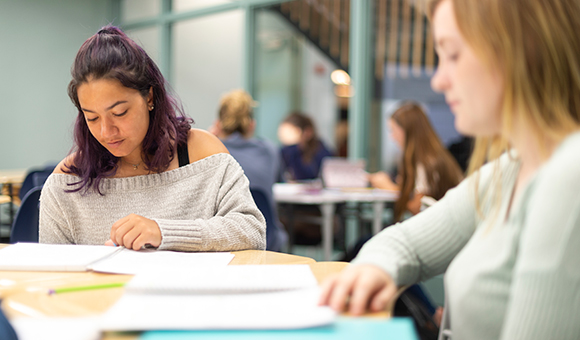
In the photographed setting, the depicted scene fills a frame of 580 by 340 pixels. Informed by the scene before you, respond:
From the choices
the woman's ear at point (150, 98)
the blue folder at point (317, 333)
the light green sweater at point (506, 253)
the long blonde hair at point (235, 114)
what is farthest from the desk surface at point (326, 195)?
the blue folder at point (317, 333)

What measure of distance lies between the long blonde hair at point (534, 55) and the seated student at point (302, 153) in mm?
3902

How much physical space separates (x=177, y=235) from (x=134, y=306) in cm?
51

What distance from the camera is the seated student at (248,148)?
2643 mm

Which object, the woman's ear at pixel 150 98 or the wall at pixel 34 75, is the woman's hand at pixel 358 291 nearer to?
the woman's ear at pixel 150 98

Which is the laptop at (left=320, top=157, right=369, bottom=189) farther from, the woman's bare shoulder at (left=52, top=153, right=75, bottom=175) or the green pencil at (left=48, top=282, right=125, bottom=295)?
the green pencil at (left=48, top=282, right=125, bottom=295)

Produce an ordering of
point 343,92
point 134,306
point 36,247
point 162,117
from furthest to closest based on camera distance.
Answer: point 343,92 < point 162,117 < point 36,247 < point 134,306

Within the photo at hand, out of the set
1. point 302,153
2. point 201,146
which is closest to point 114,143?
point 201,146

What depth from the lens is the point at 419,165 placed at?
2.84 metres

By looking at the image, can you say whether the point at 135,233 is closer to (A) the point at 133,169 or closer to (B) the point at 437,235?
(A) the point at 133,169

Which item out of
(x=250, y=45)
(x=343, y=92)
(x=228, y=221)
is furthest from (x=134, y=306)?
(x=250, y=45)

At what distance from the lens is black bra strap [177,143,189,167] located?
4.59 feet

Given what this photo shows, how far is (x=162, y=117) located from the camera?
1.41 m

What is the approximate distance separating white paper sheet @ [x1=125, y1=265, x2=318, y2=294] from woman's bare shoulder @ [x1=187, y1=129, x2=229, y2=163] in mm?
619

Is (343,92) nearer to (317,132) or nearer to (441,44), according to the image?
(317,132)
